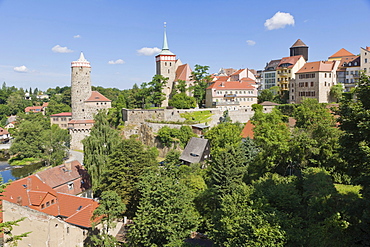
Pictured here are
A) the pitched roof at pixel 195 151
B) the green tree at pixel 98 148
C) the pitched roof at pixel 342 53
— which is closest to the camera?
the green tree at pixel 98 148

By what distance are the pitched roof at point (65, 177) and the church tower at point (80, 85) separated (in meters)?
23.0

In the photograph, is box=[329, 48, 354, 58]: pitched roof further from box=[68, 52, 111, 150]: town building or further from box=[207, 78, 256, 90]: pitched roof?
box=[68, 52, 111, 150]: town building

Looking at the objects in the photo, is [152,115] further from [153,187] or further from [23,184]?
[153,187]

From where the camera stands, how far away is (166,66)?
5441 cm

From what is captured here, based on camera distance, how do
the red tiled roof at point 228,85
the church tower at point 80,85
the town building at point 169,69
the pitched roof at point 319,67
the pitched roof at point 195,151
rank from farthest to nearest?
the town building at point 169,69 → the church tower at point 80,85 → the red tiled roof at point 228,85 → the pitched roof at point 319,67 → the pitched roof at point 195,151

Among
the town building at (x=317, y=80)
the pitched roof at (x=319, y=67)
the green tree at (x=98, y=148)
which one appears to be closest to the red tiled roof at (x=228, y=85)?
the town building at (x=317, y=80)

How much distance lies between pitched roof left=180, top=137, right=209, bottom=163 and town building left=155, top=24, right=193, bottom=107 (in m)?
20.3

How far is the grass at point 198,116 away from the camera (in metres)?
44.1

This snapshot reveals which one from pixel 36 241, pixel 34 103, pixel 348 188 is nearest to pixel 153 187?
pixel 36 241

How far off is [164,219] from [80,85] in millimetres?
41437

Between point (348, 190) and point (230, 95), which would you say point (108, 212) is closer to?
point (348, 190)

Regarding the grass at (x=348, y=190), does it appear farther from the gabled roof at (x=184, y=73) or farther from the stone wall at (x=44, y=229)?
the gabled roof at (x=184, y=73)

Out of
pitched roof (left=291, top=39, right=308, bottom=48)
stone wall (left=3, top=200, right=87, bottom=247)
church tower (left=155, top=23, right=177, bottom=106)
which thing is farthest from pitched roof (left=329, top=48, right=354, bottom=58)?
stone wall (left=3, top=200, right=87, bottom=247)

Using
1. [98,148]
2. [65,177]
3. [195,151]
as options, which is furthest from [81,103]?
[195,151]
